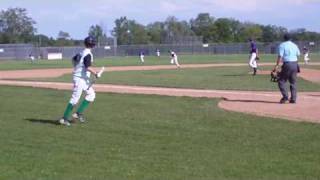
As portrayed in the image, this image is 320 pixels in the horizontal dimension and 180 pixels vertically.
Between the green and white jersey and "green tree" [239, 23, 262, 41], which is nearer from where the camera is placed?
the green and white jersey

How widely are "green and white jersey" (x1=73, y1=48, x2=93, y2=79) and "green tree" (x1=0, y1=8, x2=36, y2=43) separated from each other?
13048 centimetres

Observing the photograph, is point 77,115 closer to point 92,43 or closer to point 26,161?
point 92,43

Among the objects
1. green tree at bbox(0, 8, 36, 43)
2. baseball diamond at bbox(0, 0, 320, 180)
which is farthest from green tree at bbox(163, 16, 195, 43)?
baseball diamond at bbox(0, 0, 320, 180)

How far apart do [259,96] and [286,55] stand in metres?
2.76

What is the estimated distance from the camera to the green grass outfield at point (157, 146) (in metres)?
7.94

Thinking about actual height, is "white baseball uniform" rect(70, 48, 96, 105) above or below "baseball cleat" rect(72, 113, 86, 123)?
above

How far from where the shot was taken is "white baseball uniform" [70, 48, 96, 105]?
12562 mm

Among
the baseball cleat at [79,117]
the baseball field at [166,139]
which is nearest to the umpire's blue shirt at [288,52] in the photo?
the baseball field at [166,139]

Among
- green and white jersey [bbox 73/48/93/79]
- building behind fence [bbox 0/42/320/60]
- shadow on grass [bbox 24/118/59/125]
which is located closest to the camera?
green and white jersey [bbox 73/48/93/79]

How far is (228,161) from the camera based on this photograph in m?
8.62

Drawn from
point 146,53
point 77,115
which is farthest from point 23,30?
point 77,115

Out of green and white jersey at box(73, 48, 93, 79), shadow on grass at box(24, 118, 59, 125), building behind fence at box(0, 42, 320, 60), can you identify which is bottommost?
building behind fence at box(0, 42, 320, 60)

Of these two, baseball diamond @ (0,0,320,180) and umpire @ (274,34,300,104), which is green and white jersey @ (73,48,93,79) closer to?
baseball diamond @ (0,0,320,180)

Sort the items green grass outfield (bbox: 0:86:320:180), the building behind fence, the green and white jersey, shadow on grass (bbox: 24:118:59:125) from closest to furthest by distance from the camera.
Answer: green grass outfield (bbox: 0:86:320:180) → the green and white jersey → shadow on grass (bbox: 24:118:59:125) → the building behind fence
